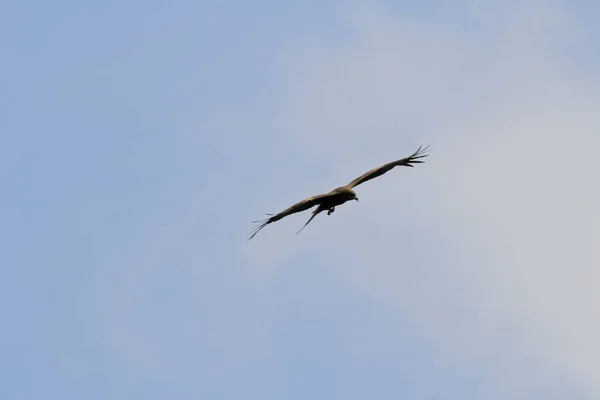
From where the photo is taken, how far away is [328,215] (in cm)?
3881

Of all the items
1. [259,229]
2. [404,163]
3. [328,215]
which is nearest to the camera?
[259,229]

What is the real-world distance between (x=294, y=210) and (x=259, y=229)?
201 cm

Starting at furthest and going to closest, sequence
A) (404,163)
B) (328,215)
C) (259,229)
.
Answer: (404,163), (328,215), (259,229)

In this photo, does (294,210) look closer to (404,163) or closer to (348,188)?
(348,188)

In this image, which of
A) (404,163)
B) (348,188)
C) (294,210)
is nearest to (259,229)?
(294,210)

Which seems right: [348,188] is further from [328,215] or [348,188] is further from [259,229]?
[259,229]

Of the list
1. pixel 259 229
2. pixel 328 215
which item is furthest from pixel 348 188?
pixel 259 229

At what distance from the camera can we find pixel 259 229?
36000mm

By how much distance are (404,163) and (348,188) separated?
320 cm

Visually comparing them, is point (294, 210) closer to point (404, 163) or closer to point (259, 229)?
point (259, 229)

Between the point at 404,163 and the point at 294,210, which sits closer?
the point at 294,210

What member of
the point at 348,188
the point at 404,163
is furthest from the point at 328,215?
the point at 404,163

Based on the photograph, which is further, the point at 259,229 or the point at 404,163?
the point at 404,163

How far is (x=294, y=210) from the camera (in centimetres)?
3766
